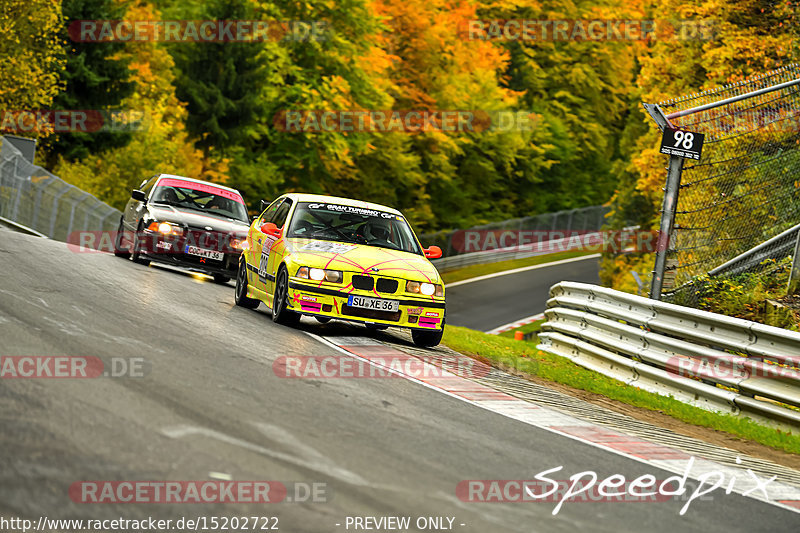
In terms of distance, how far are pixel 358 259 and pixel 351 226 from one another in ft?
3.78

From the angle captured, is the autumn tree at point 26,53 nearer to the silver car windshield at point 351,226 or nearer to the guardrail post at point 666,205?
the silver car windshield at point 351,226

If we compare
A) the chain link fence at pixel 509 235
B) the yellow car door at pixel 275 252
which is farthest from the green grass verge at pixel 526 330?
the yellow car door at pixel 275 252

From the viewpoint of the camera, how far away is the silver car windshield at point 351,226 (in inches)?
524

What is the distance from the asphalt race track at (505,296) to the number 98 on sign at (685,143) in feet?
72.9

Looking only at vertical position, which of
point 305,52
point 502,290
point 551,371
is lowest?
point 502,290

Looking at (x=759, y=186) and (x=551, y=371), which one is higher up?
(x=759, y=186)

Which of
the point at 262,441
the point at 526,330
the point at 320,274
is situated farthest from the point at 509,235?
the point at 262,441

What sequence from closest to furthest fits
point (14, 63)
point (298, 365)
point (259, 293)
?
1. point (298, 365)
2. point (259, 293)
3. point (14, 63)

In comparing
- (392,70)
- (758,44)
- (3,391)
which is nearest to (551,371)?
(3,391)

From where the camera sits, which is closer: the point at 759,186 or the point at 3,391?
the point at 3,391

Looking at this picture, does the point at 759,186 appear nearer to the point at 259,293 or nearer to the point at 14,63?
the point at 259,293

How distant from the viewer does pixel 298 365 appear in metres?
9.59

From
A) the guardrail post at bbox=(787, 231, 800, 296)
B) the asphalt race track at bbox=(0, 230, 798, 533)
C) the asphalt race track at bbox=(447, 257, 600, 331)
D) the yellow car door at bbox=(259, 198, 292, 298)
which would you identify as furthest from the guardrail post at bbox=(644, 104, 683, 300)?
the asphalt race track at bbox=(447, 257, 600, 331)

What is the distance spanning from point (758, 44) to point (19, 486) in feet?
78.6
